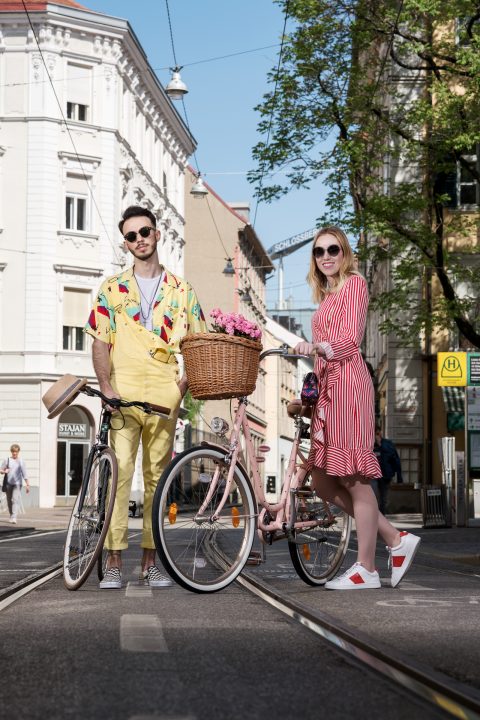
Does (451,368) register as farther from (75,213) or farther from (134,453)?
(75,213)

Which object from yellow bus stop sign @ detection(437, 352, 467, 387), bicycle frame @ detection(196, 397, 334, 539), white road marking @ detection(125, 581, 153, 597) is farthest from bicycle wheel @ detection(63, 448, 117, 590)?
yellow bus stop sign @ detection(437, 352, 467, 387)

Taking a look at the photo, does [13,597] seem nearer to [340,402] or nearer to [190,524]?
[190,524]

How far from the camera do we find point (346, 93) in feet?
97.7

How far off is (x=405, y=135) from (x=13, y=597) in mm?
22348

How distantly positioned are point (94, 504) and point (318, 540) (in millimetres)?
1410

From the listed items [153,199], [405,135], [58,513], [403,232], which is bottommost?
[58,513]

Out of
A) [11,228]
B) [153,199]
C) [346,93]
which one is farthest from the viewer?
[153,199]

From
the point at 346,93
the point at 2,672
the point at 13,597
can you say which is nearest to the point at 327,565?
the point at 13,597

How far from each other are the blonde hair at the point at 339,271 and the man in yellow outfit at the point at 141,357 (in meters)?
0.75

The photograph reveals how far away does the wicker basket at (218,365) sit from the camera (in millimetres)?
7395

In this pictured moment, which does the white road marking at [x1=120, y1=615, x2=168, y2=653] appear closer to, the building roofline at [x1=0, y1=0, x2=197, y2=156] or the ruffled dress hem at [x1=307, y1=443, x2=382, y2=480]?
the ruffled dress hem at [x1=307, y1=443, x2=382, y2=480]

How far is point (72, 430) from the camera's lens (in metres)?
44.7

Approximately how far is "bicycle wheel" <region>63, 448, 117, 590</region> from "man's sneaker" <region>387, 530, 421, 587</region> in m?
1.66

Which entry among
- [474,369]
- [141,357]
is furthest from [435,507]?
[141,357]
